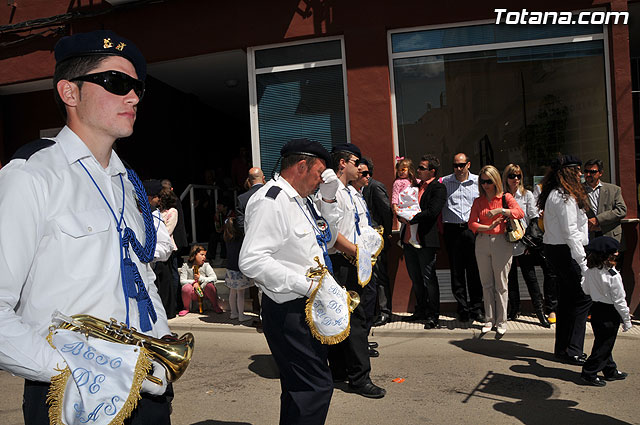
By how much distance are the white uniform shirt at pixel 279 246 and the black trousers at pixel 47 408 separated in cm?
122

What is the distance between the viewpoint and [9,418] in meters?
4.63

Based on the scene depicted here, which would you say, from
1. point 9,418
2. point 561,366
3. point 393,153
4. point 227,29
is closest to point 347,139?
point 393,153

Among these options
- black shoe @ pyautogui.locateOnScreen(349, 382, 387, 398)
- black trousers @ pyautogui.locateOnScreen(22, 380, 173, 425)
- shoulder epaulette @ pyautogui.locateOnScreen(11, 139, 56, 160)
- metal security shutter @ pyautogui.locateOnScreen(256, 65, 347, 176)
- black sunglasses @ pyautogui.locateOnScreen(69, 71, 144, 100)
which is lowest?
black shoe @ pyautogui.locateOnScreen(349, 382, 387, 398)

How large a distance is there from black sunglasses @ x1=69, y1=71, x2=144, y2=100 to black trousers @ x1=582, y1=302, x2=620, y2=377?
4.52 meters

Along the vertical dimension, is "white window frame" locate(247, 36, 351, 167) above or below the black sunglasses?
above

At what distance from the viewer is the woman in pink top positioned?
6680mm

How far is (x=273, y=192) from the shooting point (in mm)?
3488

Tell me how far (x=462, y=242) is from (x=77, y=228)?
658 centimetres

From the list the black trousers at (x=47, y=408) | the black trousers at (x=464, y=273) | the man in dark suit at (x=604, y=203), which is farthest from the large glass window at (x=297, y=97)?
the black trousers at (x=47, y=408)

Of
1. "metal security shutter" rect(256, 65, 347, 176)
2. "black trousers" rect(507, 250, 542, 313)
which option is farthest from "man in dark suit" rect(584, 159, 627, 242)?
"metal security shutter" rect(256, 65, 347, 176)

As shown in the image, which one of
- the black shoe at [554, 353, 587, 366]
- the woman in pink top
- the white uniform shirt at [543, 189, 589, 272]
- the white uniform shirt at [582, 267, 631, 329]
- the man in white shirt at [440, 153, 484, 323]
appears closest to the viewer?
the white uniform shirt at [582, 267, 631, 329]

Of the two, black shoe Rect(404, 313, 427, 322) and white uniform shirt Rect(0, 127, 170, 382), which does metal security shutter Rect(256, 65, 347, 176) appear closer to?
black shoe Rect(404, 313, 427, 322)

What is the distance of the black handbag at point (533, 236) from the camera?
7.29 meters

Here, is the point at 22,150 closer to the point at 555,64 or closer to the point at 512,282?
the point at 512,282
